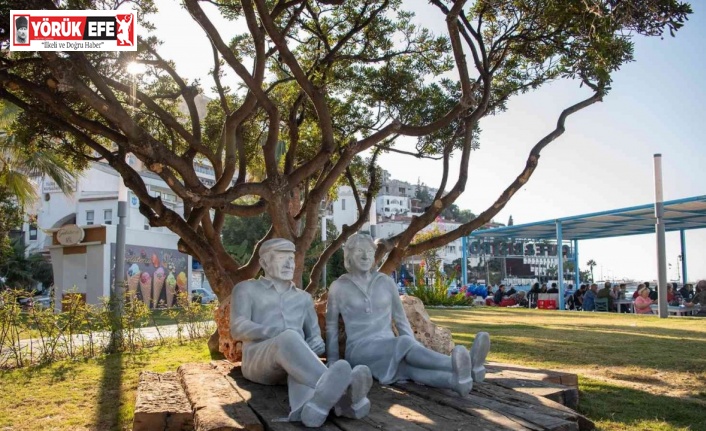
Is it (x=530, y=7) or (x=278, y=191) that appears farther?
(x=530, y=7)

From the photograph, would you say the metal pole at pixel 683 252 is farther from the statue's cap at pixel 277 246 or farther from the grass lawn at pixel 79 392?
the statue's cap at pixel 277 246

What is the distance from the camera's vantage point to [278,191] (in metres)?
7.00

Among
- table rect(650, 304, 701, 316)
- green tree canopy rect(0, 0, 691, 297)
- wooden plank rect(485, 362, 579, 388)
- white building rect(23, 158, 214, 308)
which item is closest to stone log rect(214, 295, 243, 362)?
green tree canopy rect(0, 0, 691, 297)

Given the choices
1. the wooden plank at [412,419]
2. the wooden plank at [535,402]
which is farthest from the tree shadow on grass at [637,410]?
the wooden plank at [412,419]

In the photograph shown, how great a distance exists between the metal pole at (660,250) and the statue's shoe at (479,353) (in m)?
13.5

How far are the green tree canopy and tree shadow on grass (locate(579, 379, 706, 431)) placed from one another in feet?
9.24

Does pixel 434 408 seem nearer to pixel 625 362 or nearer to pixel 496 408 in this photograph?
pixel 496 408

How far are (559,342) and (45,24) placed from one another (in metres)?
8.61

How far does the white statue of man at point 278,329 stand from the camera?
143 inches

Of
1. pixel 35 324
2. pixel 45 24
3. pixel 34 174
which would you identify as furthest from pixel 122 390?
pixel 34 174

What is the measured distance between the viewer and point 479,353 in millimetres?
4273

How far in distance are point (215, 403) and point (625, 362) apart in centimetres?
571

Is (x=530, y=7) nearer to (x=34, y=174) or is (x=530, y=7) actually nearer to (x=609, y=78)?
(x=609, y=78)

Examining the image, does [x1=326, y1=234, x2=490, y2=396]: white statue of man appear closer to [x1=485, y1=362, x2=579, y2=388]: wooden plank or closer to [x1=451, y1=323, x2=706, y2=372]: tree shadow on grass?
[x1=485, y1=362, x2=579, y2=388]: wooden plank
